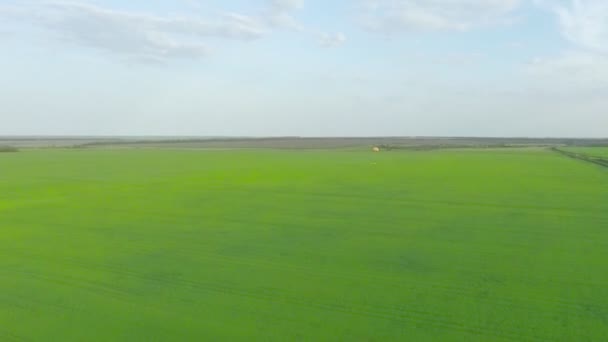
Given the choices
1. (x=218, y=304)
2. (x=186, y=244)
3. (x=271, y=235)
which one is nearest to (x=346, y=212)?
(x=271, y=235)

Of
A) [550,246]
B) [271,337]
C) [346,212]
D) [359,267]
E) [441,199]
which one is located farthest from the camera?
[441,199]

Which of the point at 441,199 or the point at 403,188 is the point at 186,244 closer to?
the point at 441,199

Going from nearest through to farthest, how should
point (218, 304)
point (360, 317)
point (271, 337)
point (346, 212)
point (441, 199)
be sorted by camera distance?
point (271, 337)
point (360, 317)
point (218, 304)
point (346, 212)
point (441, 199)

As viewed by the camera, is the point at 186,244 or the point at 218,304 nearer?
the point at 218,304

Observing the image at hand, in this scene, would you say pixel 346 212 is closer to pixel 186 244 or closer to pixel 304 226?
pixel 304 226

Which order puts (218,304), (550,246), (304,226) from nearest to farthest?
1. (218,304)
2. (550,246)
3. (304,226)

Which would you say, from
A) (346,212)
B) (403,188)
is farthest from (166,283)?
(403,188)
